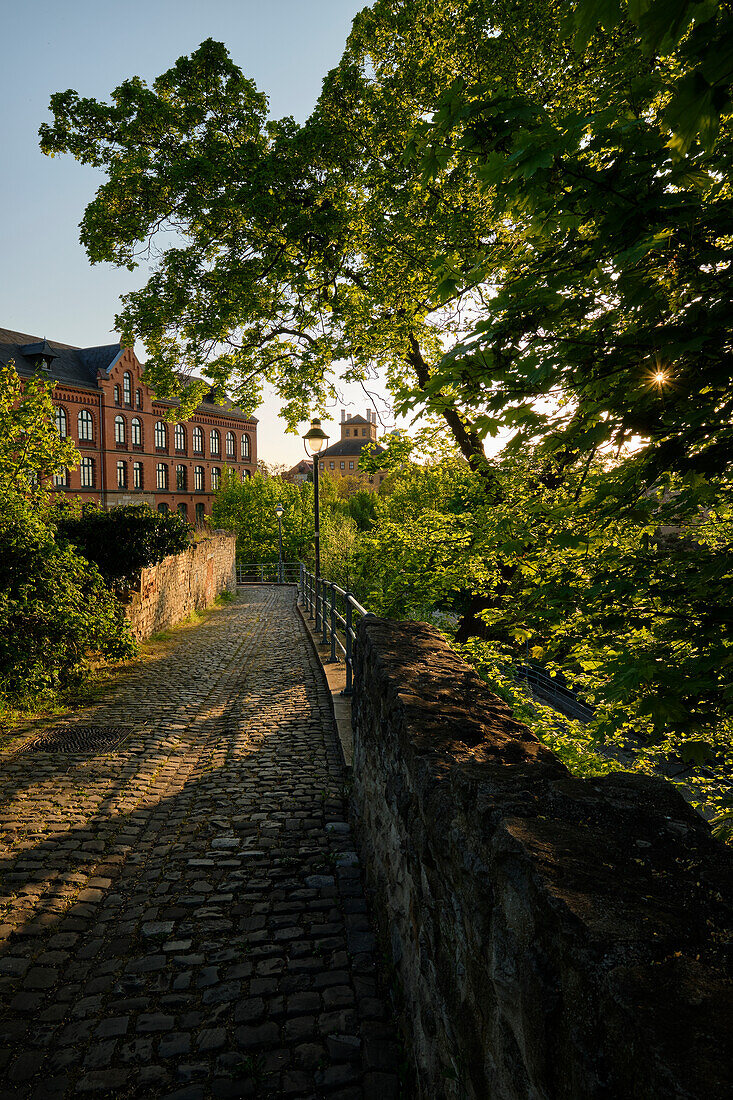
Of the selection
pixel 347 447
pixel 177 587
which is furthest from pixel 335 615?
pixel 347 447

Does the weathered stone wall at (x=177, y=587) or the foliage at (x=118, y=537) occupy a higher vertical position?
the foliage at (x=118, y=537)

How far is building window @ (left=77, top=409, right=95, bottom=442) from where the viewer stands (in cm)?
4451

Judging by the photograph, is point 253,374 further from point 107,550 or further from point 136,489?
point 136,489

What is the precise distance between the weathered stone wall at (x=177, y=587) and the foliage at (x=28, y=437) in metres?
2.90

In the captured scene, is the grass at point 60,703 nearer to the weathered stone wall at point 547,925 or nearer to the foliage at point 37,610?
the foliage at point 37,610

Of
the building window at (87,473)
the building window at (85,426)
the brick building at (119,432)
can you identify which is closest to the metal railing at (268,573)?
the brick building at (119,432)

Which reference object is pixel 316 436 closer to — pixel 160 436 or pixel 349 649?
pixel 349 649

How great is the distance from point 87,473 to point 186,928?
156 feet

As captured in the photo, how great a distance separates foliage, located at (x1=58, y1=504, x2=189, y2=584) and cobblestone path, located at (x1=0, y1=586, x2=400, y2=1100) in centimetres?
574

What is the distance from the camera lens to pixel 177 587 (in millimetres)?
15727

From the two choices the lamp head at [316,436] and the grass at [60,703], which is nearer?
the grass at [60,703]

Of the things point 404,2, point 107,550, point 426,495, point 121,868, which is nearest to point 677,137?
point 121,868

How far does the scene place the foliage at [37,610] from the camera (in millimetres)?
7406

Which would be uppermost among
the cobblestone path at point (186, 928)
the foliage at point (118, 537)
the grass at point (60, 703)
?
the foliage at point (118, 537)
